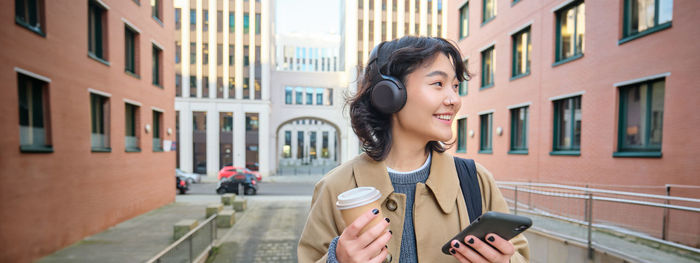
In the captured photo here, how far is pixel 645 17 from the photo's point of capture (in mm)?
7461

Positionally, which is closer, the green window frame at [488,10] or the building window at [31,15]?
the building window at [31,15]

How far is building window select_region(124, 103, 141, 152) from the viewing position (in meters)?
10.7

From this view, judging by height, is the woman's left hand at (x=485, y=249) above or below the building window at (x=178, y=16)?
below

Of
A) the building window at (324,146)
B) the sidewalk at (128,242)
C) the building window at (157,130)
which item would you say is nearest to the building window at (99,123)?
the sidewalk at (128,242)

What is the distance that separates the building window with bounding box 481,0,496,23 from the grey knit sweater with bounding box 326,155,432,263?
46.0 ft

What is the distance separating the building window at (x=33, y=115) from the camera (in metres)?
6.36

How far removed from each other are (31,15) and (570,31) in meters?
14.5

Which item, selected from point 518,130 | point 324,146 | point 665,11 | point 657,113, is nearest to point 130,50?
point 518,130

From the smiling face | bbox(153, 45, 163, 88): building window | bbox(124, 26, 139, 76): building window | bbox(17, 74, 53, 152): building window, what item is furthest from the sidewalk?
the smiling face

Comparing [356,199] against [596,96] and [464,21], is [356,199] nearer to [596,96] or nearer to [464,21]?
[596,96]

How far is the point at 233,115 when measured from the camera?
92.8 ft

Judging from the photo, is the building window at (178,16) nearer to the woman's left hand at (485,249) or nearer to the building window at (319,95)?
the building window at (319,95)

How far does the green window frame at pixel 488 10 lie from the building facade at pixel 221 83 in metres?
20.4

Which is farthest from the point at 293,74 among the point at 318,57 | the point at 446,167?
the point at 318,57
